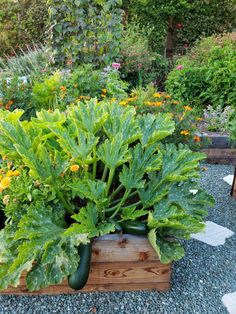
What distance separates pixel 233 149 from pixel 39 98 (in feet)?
6.55

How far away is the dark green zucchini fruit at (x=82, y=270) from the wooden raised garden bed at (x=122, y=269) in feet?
0.26

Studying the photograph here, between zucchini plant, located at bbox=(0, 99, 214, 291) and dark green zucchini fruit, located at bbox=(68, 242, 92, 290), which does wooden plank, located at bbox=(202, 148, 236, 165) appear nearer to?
zucchini plant, located at bbox=(0, 99, 214, 291)

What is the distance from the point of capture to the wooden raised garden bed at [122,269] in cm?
179

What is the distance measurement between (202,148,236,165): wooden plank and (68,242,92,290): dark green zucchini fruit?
2.38 m

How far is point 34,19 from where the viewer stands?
8508 mm

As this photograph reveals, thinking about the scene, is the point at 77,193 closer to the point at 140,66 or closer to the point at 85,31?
the point at 85,31

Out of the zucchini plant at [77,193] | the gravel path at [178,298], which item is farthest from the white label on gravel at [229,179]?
the zucchini plant at [77,193]

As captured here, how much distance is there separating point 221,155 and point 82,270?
2.53 meters

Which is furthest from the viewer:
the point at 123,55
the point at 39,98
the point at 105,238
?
the point at 123,55

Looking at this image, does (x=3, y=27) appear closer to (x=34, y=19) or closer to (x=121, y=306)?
(x=34, y=19)

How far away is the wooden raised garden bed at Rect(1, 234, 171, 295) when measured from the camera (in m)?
1.79

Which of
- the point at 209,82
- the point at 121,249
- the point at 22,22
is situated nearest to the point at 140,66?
the point at 209,82

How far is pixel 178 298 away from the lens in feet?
6.14

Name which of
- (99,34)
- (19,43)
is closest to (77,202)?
(99,34)
